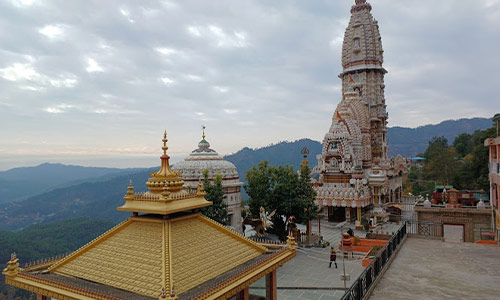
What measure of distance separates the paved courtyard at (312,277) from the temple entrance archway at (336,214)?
10.8 metres

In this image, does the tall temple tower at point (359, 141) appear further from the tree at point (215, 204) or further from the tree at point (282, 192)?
the tree at point (215, 204)

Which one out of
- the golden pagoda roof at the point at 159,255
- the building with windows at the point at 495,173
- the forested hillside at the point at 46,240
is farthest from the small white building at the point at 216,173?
the forested hillside at the point at 46,240

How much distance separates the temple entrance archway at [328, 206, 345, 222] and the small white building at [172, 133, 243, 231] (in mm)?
13291

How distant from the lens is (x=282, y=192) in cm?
2175

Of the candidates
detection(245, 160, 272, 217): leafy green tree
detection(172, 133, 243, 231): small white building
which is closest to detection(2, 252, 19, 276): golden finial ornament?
detection(172, 133, 243, 231): small white building

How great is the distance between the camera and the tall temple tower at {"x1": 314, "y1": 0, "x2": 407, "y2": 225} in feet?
106

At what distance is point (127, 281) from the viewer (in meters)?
6.79

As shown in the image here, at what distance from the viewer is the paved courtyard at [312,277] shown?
576 inches

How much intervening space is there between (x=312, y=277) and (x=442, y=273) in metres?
6.29

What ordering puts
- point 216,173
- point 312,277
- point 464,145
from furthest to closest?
point 464,145 → point 216,173 → point 312,277

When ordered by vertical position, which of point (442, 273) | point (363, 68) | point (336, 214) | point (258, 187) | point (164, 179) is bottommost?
point (336, 214)

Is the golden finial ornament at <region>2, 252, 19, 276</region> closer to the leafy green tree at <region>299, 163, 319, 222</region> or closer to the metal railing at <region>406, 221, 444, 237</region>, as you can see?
the leafy green tree at <region>299, 163, 319, 222</region>

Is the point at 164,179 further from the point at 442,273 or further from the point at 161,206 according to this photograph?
the point at 442,273

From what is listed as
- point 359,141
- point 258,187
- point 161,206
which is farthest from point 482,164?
point 161,206
